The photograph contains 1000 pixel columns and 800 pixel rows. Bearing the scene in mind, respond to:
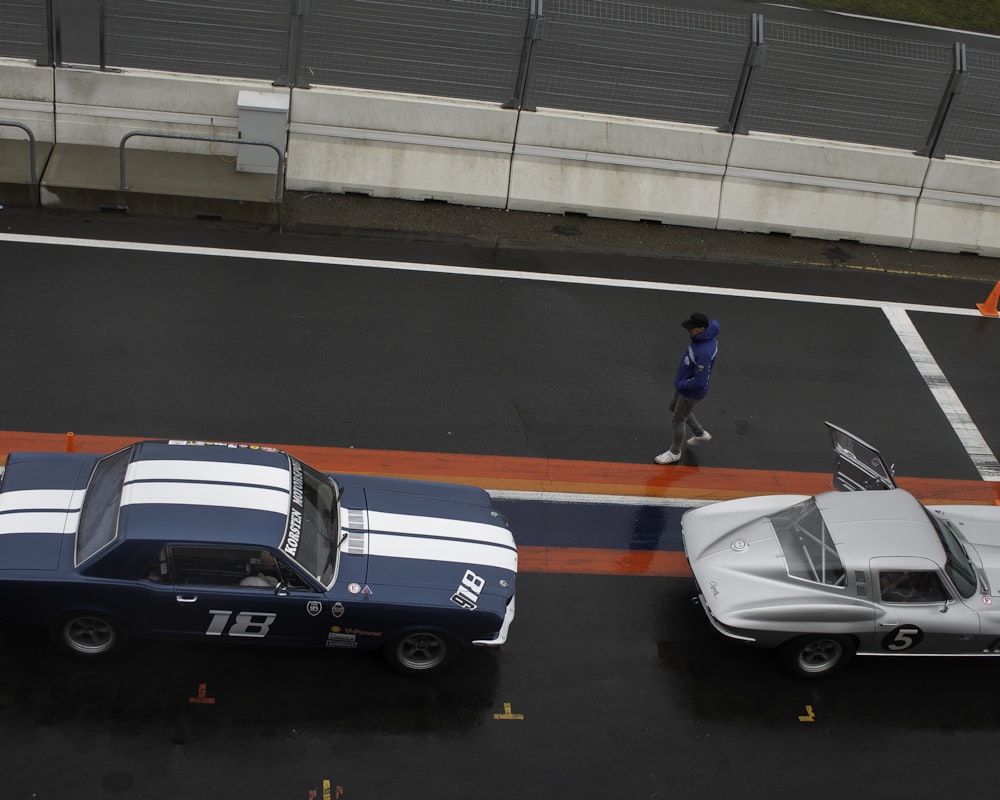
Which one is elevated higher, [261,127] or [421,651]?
[261,127]

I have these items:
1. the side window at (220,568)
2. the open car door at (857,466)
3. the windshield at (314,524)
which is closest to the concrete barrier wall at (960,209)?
the open car door at (857,466)

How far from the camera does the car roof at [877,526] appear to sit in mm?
7902

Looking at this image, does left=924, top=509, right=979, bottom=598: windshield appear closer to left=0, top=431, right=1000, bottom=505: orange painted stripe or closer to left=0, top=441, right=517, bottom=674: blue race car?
left=0, top=431, right=1000, bottom=505: orange painted stripe

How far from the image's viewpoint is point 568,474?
31.8 feet

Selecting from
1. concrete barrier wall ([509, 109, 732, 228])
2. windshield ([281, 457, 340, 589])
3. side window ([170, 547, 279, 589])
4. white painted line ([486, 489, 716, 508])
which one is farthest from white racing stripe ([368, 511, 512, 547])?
concrete barrier wall ([509, 109, 732, 228])

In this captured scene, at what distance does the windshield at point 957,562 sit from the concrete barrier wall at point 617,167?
644 cm

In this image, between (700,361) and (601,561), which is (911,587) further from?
(700,361)

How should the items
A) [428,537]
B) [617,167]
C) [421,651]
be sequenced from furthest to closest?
1. [617,167]
2. [428,537]
3. [421,651]

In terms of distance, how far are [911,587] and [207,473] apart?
5285 mm

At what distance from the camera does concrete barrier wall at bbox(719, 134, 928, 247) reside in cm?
1368

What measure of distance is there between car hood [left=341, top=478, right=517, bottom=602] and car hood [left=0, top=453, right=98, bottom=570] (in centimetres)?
193

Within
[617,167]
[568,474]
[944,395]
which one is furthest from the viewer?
[617,167]

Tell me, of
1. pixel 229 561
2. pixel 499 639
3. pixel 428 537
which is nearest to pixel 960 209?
pixel 428 537

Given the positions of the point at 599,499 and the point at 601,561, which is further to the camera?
the point at 599,499
